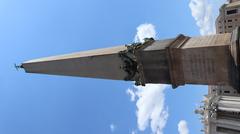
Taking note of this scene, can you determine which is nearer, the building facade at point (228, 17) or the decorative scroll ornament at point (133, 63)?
the decorative scroll ornament at point (133, 63)

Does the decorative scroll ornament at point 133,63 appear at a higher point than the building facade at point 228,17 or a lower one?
higher

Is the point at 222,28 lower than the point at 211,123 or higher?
higher

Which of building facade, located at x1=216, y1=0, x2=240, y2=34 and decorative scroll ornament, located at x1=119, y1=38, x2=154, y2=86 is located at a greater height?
decorative scroll ornament, located at x1=119, y1=38, x2=154, y2=86

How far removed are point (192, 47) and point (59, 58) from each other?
8.55m

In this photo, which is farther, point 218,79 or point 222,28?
point 222,28

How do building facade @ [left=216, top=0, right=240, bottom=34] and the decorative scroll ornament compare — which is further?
building facade @ [left=216, top=0, right=240, bottom=34]

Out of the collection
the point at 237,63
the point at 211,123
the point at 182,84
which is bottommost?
the point at 211,123

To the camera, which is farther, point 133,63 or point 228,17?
point 228,17

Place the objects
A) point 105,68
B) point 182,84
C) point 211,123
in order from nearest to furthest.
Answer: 1. point 182,84
2. point 105,68
3. point 211,123

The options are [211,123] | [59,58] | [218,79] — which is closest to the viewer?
[218,79]

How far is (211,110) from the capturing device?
240 feet

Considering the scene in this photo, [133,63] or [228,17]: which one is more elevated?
[133,63]

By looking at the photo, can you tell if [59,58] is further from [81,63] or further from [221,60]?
[221,60]

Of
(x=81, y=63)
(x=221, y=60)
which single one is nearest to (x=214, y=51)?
(x=221, y=60)
